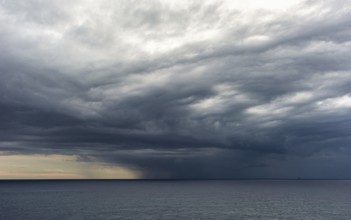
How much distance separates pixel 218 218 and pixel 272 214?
86.6ft

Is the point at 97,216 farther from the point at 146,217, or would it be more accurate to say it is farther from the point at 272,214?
the point at 272,214

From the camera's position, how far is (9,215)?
138875mm

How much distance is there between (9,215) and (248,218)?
9480 cm

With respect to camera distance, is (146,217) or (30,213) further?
(30,213)

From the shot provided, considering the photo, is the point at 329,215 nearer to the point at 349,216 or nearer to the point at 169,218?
the point at 349,216

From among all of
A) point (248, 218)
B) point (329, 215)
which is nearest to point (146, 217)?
point (248, 218)

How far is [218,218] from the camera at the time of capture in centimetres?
12938

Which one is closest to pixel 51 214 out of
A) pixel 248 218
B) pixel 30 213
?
pixel 30 213

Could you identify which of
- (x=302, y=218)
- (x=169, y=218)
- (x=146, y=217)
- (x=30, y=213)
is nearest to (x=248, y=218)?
(x=302, y=218)

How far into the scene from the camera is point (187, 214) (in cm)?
14000

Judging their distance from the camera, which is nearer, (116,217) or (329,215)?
(116,217)

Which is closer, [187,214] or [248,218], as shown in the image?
[248,218]

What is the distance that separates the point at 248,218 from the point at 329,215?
37135 mm

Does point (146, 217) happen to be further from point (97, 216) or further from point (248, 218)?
point (248, 218)
